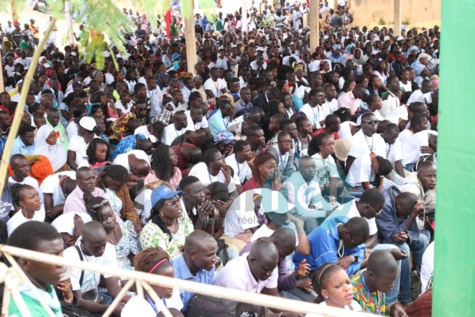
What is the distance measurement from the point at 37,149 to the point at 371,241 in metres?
3.58

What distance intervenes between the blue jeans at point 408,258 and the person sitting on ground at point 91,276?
228cm

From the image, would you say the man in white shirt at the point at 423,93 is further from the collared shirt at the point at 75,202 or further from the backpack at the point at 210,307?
the backpack at the point at 210,307

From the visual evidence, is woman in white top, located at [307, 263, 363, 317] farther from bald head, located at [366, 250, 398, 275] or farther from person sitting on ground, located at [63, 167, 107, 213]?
person sitting on ground, located at [63, 167, 107, 213]

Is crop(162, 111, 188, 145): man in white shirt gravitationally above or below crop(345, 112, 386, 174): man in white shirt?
above

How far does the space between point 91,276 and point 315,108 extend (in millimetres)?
5559

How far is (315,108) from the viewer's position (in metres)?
9.35

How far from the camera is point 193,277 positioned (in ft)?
13.9

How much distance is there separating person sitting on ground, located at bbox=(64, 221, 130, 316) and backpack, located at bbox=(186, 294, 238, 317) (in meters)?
0.41

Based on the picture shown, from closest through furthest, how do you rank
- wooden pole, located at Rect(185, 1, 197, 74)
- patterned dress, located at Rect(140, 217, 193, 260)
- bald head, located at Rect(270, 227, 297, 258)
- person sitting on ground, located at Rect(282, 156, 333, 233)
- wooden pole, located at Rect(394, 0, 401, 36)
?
bald head, located at Rect(270, 227, 297, 258) → patterned dress, located at Rect(140, 217, 193, 260) → person sitting on ground, located at Rect(282, 156, 333, 233) → wooden pole, located at Rect(185, 1, 197, 74) → wooden pole, located at Rect(394, 0, 401, 36)

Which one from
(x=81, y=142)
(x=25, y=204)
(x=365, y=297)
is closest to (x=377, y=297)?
(x=365, y=297)

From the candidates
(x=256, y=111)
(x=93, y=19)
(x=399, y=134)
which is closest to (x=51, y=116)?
(x=256, y=111)

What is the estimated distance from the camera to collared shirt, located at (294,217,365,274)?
485 cm

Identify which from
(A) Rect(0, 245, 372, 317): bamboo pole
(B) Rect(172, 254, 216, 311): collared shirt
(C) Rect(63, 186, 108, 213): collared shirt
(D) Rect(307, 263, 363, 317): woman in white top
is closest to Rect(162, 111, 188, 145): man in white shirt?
(C) Rect(63, 186, 108, 213): collared shirt

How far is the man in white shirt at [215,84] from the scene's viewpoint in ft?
38.1
